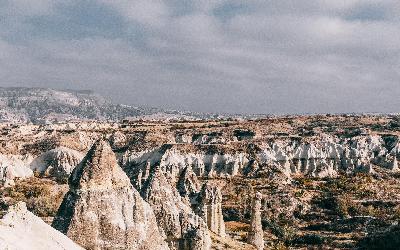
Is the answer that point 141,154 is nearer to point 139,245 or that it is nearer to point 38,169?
point 38,169

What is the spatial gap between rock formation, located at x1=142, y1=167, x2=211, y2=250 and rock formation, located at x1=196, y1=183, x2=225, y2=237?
15.3 m

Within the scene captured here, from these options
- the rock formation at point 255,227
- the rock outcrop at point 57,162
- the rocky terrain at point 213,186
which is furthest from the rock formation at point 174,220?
the rock outcrop at point 57,162

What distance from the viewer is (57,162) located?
116562 millimetres

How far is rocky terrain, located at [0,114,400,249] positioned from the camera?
22.4m

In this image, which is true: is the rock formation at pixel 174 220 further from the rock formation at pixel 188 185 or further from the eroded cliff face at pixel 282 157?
the eroded cliff face at pixel 282 157

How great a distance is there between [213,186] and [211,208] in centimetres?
252

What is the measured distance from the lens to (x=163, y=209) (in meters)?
31.1

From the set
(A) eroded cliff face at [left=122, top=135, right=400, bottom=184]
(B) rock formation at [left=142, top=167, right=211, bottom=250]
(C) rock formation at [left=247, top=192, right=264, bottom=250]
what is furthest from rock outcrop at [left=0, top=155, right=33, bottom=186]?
(B) rock formation at [left=142, top=167, right=211, bottom=250]

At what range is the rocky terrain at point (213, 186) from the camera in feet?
73.5

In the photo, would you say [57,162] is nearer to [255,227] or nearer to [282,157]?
[282,157]

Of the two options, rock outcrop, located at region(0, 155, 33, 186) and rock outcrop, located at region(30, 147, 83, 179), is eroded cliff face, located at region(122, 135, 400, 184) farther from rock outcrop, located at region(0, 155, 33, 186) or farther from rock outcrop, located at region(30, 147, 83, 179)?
rock outcrop, located at region(0, 155, 33, 186)

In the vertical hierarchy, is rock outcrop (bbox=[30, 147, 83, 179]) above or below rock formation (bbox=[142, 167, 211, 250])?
below

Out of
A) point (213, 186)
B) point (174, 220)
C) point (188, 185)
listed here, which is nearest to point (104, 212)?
point (174, 220)

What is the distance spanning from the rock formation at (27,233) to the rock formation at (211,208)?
2863 cm
